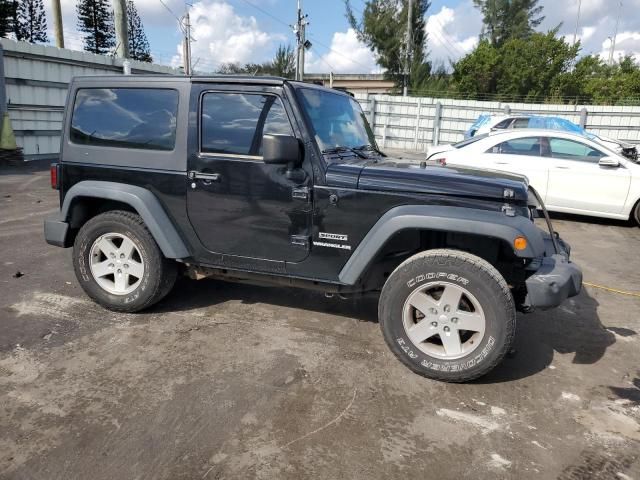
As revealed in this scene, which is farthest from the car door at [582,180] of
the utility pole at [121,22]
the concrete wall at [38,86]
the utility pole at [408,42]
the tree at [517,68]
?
the tree at [517,68]

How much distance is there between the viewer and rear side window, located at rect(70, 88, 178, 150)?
12.8 feet

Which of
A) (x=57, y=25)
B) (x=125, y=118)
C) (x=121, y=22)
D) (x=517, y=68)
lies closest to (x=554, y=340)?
(x=125, y=118)

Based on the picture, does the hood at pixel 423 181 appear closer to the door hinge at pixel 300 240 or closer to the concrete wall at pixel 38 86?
the door hinge at pixel 300 240

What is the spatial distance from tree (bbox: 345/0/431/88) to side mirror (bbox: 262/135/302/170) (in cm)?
4317

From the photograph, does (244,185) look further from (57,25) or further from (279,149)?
(57,25)

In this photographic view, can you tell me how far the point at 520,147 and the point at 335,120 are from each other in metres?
5.64

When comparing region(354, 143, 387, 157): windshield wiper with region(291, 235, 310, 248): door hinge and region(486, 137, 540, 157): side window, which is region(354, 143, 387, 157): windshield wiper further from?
region(486, 137, 540, 157): side window

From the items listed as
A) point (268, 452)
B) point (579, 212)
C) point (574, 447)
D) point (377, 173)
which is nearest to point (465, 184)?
point (377, 173)

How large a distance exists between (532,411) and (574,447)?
352mm

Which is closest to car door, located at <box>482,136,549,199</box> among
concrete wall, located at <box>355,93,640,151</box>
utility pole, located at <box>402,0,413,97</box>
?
concrete wall, located at <box>355,93,640,151</box>

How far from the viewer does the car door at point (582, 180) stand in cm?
806

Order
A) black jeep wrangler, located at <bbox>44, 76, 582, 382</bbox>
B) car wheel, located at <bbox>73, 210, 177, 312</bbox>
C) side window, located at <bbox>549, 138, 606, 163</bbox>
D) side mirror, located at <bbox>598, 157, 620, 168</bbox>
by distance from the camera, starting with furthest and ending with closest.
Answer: side window, located at <bbox>549, 138, 606, 163</bbox>, side mirror, located at <bbox>598, 157, 620, 168</bbox>, car wheel, located at <bbox>73, 210, 177, 312</bbox>, black jeep wrangler, located at <bbox>44, 76, 582, 382</bbox>

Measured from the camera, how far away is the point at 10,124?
13133 millimetres

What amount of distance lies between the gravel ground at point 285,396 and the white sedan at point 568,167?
3998mm
